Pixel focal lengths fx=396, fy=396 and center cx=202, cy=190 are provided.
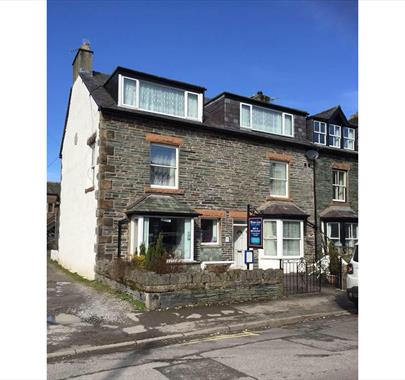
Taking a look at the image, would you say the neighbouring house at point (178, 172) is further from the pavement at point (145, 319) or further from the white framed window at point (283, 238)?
the pavement at point (145, 319)

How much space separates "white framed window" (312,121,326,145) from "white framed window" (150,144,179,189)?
28.6ft

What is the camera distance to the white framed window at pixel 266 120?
61.1 feet

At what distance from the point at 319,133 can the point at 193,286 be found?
45.4 ft

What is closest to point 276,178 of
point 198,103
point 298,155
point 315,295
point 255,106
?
point 298,155

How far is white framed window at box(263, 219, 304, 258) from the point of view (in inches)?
704

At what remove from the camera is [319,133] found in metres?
21.2

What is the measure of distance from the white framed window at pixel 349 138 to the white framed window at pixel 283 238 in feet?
21.2

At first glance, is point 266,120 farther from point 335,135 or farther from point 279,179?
point 335,135

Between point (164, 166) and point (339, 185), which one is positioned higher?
point (164, 166)

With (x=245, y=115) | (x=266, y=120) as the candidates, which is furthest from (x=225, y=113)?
(x=266, y=120)

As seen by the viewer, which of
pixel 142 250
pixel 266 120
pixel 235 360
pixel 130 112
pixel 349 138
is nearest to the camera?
pixel 235 360

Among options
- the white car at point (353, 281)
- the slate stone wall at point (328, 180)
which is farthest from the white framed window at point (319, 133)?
the white car at point (353, 281)

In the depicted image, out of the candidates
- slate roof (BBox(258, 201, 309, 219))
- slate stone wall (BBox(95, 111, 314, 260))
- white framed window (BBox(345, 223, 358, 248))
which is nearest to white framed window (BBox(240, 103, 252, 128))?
slate stone wall (BBox(95, 111, 314, 260))
